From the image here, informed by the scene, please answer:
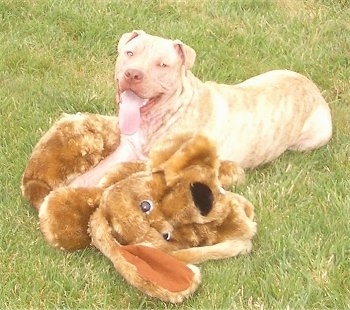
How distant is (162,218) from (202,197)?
21 cm

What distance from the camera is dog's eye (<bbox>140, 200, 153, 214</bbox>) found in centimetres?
375

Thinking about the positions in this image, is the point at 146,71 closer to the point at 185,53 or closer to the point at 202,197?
the point at 185,53

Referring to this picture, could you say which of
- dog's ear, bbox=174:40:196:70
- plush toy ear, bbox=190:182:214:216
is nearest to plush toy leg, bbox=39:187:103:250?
plush toy ear, bbox=190:182:214:216

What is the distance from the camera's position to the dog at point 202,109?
4.41 meters

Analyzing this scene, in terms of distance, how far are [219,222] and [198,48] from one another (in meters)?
2.86

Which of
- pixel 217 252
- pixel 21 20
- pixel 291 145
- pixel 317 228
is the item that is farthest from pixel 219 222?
pixel 21 20

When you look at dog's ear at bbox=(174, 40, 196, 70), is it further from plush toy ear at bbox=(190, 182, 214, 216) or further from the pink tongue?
plush toy ear at bbox=(190, 182, 214, 216)

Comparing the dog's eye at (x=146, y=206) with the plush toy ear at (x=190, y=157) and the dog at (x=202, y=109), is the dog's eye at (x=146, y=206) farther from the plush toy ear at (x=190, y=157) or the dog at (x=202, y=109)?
the dog at (x=202, y=109)

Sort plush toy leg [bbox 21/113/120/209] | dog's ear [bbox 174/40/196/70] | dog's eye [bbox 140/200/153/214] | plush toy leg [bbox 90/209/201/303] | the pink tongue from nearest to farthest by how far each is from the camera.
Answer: plush toy leg [bbox 90/209/201/303] → dog's eye [bbox 140/200/153/214] → plush toy leg [bbox 21/113/120/209] → the pink tongue → dog's ear [bbox 174/40/196/70]

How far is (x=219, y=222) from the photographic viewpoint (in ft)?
12.5

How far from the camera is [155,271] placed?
3533 mm

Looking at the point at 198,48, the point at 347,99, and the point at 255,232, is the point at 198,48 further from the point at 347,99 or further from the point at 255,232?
the point at 255,232

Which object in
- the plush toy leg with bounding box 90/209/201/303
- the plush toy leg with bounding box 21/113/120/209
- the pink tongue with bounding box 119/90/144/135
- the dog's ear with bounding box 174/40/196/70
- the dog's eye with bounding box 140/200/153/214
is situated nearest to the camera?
the plush toy leg with bounding box 90/209/201/303

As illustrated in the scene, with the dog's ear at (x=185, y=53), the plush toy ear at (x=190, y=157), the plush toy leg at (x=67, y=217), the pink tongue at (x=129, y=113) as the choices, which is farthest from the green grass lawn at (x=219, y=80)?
the dog's ear at (x=185, y=53)
